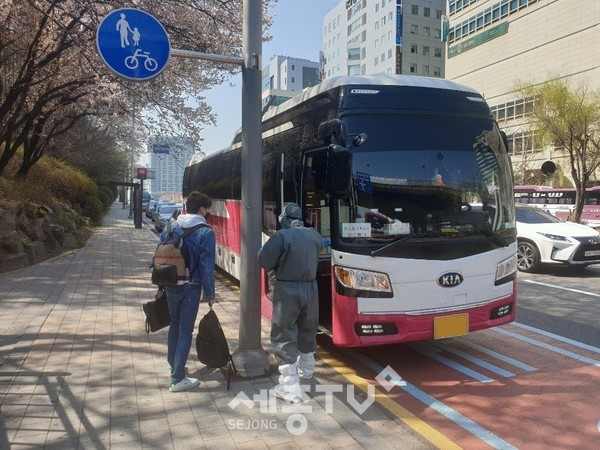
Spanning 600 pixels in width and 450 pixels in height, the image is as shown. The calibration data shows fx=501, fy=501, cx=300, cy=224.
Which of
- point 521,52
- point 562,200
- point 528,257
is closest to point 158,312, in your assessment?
point 528,257

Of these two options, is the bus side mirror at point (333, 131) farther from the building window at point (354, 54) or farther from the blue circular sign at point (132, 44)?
the building window at point (354, 54)

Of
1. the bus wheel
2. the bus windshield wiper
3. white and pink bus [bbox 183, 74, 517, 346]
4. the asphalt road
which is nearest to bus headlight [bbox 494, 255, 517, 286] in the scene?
white and pink bus [bbox 183, 74, 517, 346]

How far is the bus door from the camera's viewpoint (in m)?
5.24

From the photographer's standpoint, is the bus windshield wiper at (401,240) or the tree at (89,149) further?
the tree at (89,149)

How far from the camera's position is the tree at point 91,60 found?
1145cm

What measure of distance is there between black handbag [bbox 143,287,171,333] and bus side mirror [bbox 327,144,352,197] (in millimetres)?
1854

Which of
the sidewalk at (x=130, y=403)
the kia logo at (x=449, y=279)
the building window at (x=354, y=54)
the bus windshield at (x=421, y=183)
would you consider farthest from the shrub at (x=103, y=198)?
the building window at (x=354, y=54)

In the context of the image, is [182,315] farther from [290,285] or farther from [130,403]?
[290,285]

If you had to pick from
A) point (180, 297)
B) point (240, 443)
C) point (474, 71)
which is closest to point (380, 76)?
point (180, 297)

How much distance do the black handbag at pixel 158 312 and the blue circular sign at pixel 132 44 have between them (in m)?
2.16

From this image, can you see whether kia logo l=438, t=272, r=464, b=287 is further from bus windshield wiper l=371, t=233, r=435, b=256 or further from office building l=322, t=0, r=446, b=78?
office building l=322, t=0, r=446, b=78

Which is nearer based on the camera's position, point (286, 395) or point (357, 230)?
point (286, 395)

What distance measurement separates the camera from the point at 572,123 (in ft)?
81.7

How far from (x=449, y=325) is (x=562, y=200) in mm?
29515
